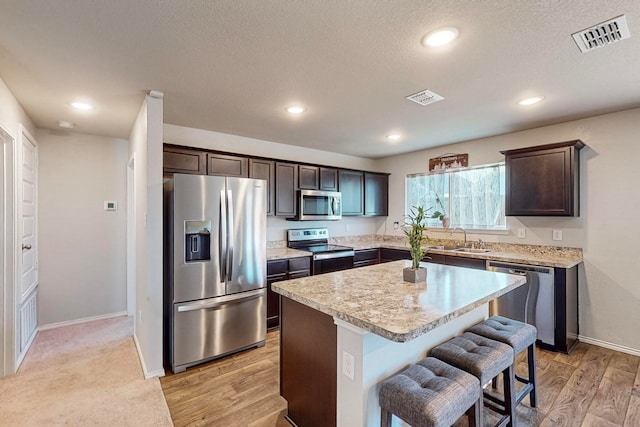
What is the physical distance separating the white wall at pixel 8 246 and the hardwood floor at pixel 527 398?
1.35 m

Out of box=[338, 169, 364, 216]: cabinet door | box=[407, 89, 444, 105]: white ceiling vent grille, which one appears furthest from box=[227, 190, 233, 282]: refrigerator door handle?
box=[338, 169, 364, 216]: cabinet door

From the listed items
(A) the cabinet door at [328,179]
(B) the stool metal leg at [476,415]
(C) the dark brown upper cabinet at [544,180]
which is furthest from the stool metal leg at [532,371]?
(A) the cabinet door at [328,179]

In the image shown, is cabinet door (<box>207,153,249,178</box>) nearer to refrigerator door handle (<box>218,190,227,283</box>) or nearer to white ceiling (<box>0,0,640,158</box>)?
white ceiling (<box>0,0,640,158</box>)

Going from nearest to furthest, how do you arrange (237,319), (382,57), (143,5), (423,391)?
(423,391) → (143,5) → (382,57) → (237,319)

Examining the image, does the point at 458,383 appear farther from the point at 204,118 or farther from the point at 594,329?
the point at 204,118

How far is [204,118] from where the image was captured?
3305 millimetres

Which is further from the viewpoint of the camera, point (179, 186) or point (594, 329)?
point (594, 329)

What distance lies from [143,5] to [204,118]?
1.83 m

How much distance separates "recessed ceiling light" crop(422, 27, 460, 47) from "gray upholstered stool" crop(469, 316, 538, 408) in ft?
6.08

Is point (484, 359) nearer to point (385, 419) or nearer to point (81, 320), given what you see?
point (385, 419)

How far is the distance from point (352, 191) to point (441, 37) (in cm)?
320

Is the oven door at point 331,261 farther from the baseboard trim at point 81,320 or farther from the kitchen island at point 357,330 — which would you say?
the baseboard trim at point 81,320

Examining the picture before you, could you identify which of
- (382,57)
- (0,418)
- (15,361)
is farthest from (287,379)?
(15,361)

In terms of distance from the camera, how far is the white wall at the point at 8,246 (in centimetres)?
254
